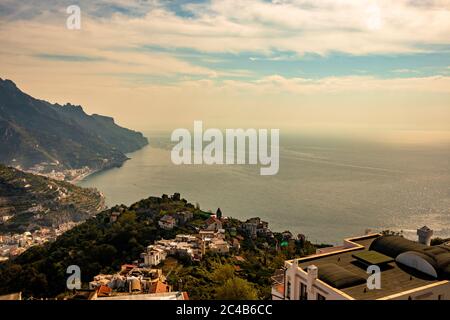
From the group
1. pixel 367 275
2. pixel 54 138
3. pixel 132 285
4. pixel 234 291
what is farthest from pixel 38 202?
pixel 54 138

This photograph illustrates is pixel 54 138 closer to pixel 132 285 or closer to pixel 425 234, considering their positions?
pixel 132 285

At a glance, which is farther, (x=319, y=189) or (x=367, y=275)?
(x=319, y=189)

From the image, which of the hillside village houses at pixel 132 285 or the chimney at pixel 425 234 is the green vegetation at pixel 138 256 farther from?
the chimney at pixel 425 234

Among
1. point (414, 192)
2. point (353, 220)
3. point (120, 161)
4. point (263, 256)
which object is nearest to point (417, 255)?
point (263, 256)

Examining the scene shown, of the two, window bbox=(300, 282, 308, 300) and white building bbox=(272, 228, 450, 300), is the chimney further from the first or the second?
window bbox=(300, 282, 308, 300)

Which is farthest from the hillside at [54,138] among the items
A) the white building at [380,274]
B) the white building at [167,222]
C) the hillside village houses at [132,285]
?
the white building at [380,274]

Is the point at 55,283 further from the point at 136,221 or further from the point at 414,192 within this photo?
the point at 414,192
